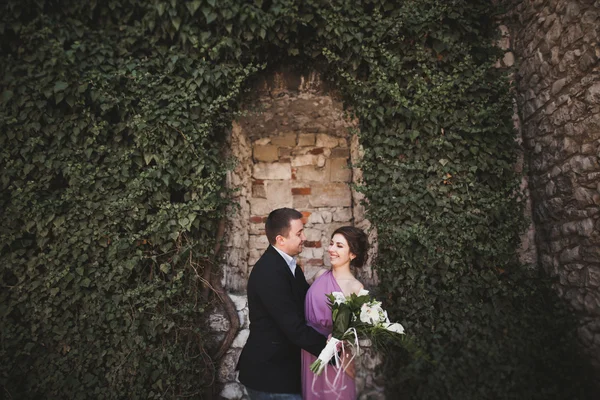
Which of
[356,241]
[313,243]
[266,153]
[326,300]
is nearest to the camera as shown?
[326,300]

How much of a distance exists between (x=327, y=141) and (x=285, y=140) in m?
0.50

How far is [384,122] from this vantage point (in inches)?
147

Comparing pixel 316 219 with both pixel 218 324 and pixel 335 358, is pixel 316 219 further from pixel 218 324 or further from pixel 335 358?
pixel 335 358

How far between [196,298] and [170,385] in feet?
2.48

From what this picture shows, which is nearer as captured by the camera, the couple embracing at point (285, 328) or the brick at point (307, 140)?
the couple embracing at point (285, 328)

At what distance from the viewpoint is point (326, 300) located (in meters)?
3.02

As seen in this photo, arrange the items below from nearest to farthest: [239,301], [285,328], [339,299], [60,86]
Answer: [285,328] → [339,299] → [60,86] → [239,301]

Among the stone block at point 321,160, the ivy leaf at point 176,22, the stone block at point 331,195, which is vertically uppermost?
the ivy leaf at point 176,22

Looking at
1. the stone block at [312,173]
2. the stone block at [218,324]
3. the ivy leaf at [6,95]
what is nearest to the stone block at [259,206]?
the stone block at [312,173]

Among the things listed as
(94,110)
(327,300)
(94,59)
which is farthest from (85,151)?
(327,300)

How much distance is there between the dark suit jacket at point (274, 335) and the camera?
2486 millimetres

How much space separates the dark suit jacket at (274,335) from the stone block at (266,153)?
2151mm

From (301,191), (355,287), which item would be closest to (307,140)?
(301,191)

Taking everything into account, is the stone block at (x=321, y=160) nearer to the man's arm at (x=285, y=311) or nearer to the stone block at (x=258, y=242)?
the stone block at (x=258, y=242)
